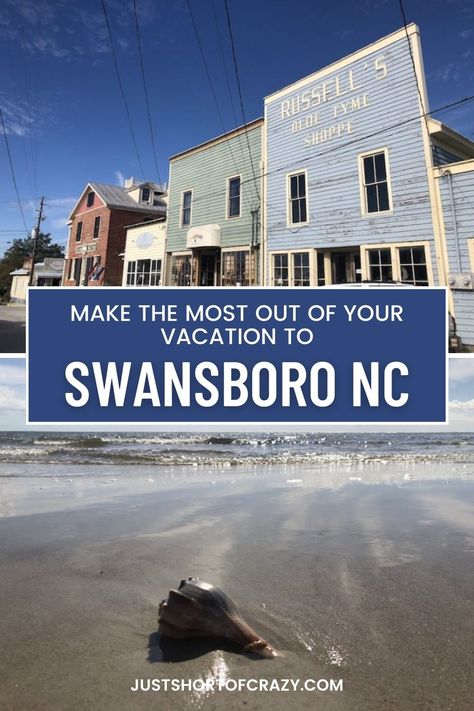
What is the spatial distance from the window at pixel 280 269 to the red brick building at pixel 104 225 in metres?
14.6

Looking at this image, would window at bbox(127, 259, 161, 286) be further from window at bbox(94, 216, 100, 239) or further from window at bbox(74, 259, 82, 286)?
window at bbox(74, 259, 82, 286)

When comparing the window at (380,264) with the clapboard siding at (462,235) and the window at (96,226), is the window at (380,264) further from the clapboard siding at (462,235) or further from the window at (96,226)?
the window at (96,226)

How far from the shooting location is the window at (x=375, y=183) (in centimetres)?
1374

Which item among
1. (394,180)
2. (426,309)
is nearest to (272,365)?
(426,309)

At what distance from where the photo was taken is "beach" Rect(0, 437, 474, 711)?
1703 millimetres

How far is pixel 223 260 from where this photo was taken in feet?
62.5

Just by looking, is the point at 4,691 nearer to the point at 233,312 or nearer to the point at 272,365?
the point at 272,365

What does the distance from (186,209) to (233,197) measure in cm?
331

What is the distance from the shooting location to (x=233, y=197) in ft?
61.9

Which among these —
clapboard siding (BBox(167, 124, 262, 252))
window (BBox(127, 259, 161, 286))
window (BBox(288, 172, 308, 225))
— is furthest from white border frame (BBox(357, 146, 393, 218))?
window (BBox(127, 259, 161, 286))

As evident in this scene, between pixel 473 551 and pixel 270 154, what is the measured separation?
16951 mm

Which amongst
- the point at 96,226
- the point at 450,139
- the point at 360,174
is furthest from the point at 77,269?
the point at 450,139

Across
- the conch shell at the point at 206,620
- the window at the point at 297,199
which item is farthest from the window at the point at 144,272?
the conch shell at the point at 206,620

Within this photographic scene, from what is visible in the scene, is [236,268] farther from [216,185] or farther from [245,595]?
[245,595]
